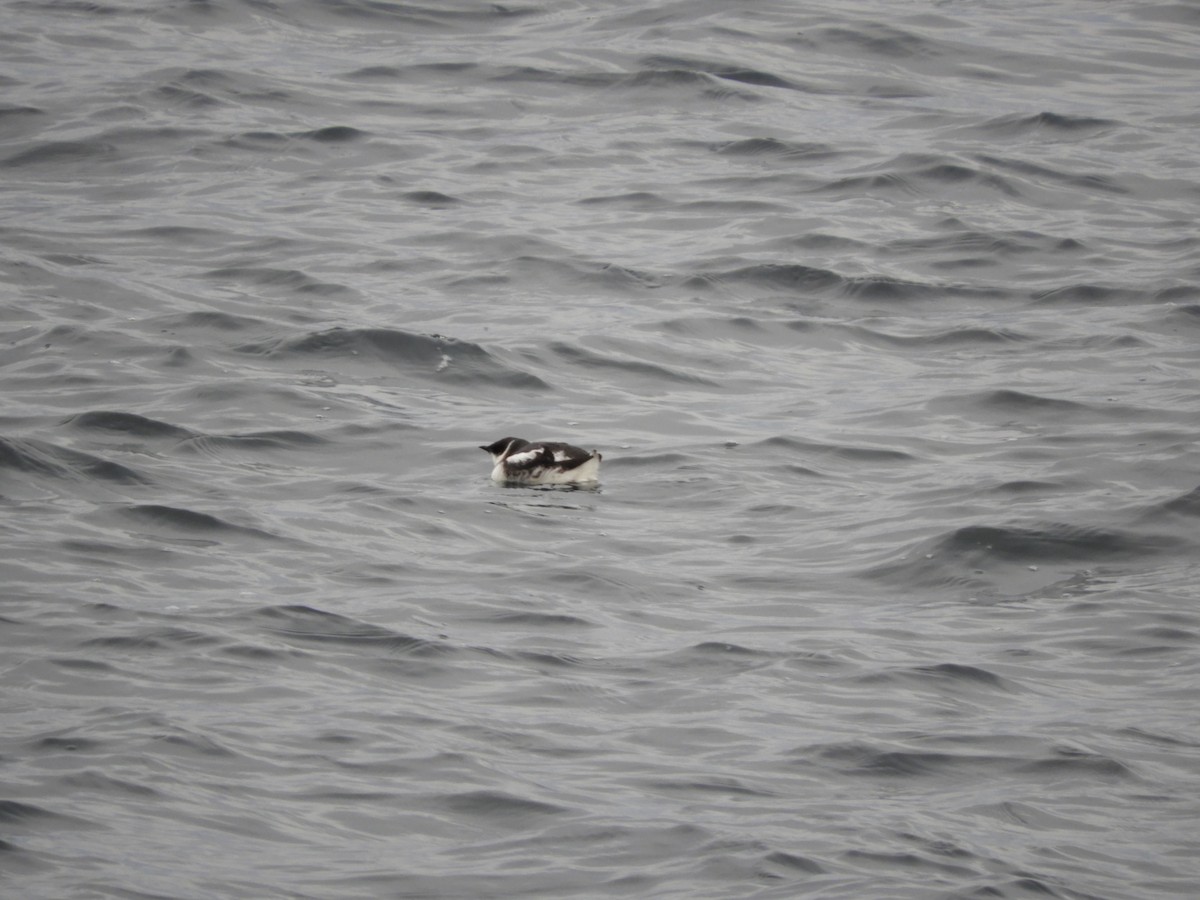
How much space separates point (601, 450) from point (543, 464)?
102 cm

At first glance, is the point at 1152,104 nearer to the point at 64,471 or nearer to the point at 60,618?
the point at 64,471

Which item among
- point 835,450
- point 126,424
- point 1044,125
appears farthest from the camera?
point 1044,125

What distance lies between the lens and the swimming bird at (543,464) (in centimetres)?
1098

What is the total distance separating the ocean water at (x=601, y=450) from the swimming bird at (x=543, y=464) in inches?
4.3

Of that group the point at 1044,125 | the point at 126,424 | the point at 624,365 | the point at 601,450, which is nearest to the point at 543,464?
the point at 601,450

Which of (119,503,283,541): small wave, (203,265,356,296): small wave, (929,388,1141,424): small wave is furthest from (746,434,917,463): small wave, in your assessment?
(203,265,356,296): small wave

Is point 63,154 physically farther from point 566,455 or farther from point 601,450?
point 566,455

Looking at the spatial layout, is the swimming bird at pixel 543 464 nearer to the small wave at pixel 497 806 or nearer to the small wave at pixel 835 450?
the small wave at pixel 835 450

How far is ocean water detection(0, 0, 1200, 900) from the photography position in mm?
6695

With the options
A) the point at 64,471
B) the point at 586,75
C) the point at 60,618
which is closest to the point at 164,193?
the point at 586,75

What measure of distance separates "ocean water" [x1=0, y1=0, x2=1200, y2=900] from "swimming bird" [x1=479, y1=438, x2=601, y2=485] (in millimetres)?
108

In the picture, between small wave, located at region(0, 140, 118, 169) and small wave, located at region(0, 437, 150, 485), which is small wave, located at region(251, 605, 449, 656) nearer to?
small wave, located at region(0, 437, 150, 485)

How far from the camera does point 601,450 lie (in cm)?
1194

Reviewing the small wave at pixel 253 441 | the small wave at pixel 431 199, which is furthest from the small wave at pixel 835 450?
the small wave at pixel 431 199
